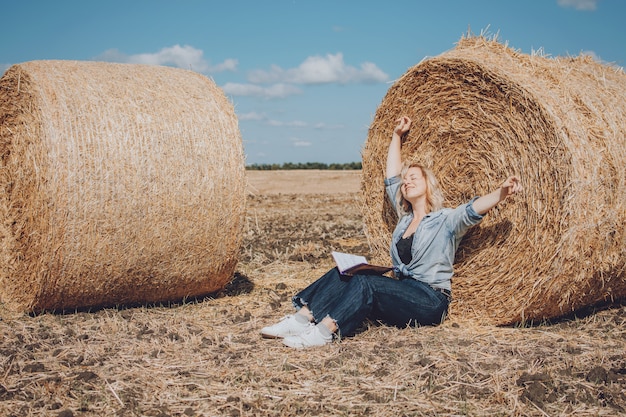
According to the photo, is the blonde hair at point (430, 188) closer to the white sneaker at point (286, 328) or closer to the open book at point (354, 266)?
the open book at point (354, 266)

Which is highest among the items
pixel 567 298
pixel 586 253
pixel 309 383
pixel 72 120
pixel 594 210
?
pixel 72 120

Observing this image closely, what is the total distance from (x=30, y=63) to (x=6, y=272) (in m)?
2.11

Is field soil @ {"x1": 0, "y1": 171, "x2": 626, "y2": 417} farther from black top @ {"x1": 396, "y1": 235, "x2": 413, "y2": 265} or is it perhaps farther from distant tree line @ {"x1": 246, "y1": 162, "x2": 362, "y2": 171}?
distant tree line @ {"x1": 246, "y1": 162, "x2": 362, "y2": 171}

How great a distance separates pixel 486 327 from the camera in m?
5.89

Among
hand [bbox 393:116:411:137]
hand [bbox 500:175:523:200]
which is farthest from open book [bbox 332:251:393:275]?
hand [bbox 393:116:411:137]

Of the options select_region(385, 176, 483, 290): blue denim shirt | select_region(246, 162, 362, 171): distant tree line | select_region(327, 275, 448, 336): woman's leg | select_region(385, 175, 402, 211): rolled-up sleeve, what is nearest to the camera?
select_region(327, 275, 448, 336): woman's leg

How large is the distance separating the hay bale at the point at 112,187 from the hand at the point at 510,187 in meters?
2.53

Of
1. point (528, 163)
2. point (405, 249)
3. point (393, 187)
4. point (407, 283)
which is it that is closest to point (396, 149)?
point (393, 187)

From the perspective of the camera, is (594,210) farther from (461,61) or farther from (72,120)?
(72,120)

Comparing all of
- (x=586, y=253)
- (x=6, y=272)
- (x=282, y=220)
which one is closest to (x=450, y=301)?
(x=586, y=253)

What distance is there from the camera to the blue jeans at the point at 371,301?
5.48 meters

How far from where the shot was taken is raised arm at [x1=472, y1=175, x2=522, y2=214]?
5.49m

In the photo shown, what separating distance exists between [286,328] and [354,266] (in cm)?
77

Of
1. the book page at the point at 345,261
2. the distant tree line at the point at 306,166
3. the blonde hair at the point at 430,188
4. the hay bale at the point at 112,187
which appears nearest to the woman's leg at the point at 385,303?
the book page at the point at 345,261
